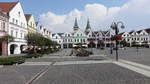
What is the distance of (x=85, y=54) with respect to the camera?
52094 millimetres

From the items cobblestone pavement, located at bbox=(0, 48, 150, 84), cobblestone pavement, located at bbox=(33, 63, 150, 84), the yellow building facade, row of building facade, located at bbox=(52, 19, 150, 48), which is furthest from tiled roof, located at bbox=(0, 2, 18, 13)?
row of building facade, located at bbox=(52, 19, 150, 48)

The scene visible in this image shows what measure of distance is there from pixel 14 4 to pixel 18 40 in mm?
7930

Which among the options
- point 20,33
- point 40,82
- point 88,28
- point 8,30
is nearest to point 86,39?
point 88,28

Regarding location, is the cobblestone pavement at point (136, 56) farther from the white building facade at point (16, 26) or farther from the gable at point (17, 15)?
the gable at point (17, 15)

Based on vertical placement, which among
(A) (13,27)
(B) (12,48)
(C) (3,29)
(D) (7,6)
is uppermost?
(D) (7,6)

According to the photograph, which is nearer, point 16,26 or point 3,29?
point 3,29

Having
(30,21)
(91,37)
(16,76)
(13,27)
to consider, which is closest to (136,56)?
(13,27)

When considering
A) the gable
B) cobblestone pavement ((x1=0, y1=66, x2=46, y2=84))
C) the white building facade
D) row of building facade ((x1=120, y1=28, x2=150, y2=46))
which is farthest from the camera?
row of building facade ((x1=120, y1=28, x2=150, y2=46))

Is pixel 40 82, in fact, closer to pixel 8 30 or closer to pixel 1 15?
pixel 1 15

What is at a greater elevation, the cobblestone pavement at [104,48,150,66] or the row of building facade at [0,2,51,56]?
the row of building facade at [0,2,51,56]

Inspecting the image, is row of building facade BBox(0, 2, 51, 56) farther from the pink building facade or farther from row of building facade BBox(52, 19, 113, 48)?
row of building facade BBox(52, 19, 113, 48)

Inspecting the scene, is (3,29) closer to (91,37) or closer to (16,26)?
(16,26)

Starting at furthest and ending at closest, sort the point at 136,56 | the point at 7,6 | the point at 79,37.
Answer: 1. the point at 79,37
2. the point at 7,6
3. the point at 136,56

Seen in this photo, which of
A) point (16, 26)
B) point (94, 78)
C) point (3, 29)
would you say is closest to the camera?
point (94, 78)
